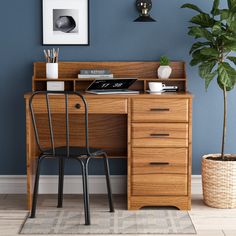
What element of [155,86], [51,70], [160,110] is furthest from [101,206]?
[51,70]

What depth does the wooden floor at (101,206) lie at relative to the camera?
354 cm

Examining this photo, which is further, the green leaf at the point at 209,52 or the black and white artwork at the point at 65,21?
the black and white artwork at the point at 65,21

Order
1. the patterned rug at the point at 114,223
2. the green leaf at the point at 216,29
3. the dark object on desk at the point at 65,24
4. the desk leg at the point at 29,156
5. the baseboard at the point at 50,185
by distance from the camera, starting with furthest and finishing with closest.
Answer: the baseboard at the point at 50,185
the dark object on desk at the point at 65,24
the desk leg at the point at 29,156
the green leaf at the point at 216,29
the patterned rug at the point at 114,223

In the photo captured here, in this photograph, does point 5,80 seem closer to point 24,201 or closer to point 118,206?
point 24,201

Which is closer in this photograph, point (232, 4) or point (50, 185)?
point (232, 4)

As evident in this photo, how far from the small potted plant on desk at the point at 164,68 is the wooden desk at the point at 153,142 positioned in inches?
13.3

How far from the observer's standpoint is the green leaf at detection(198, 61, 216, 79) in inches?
155

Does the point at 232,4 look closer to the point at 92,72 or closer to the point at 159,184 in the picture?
the point at 92,72

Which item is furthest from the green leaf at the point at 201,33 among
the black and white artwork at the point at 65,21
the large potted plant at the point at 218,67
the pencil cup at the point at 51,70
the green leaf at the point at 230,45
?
the pencil cup at the point at 51,70

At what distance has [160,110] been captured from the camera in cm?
389

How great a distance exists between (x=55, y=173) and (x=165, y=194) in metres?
0.90

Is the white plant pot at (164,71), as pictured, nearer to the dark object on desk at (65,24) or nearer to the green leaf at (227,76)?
the green leaf at (227,76)

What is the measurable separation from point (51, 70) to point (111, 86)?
1.52ft

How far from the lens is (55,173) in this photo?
14.5 feet
